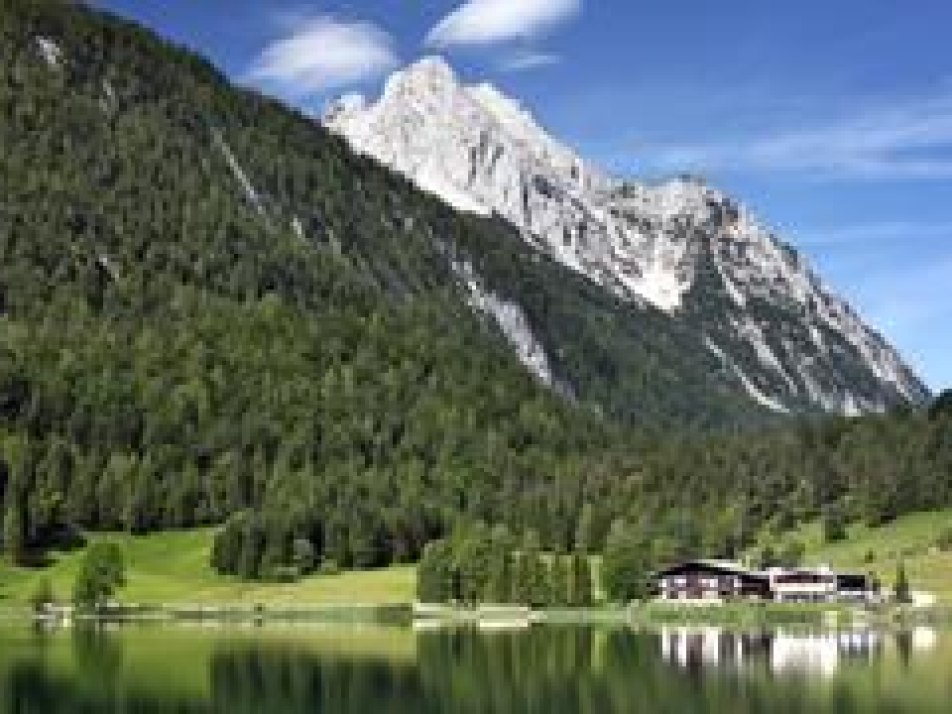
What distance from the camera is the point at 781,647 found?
6132 inches

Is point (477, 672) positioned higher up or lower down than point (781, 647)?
lower down

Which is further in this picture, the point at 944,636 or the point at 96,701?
the point at 944,636

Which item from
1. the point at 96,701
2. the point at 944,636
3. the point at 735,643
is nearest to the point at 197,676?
the point at 96,701

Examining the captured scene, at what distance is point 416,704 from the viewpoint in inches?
4090

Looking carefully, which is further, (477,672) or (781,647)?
(781,647)

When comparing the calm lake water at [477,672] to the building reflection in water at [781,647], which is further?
the building reflection in water at [781,647]

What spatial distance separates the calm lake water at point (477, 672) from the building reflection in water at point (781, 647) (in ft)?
0.70

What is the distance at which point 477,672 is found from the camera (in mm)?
125875

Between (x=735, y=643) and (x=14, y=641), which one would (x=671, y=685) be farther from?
(x=14, y=641)

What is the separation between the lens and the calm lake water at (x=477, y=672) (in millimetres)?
103375

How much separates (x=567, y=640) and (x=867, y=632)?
35.7 meters

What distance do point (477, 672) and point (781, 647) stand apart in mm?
38427

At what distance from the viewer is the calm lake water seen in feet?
339

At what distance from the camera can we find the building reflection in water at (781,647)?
132375mm
